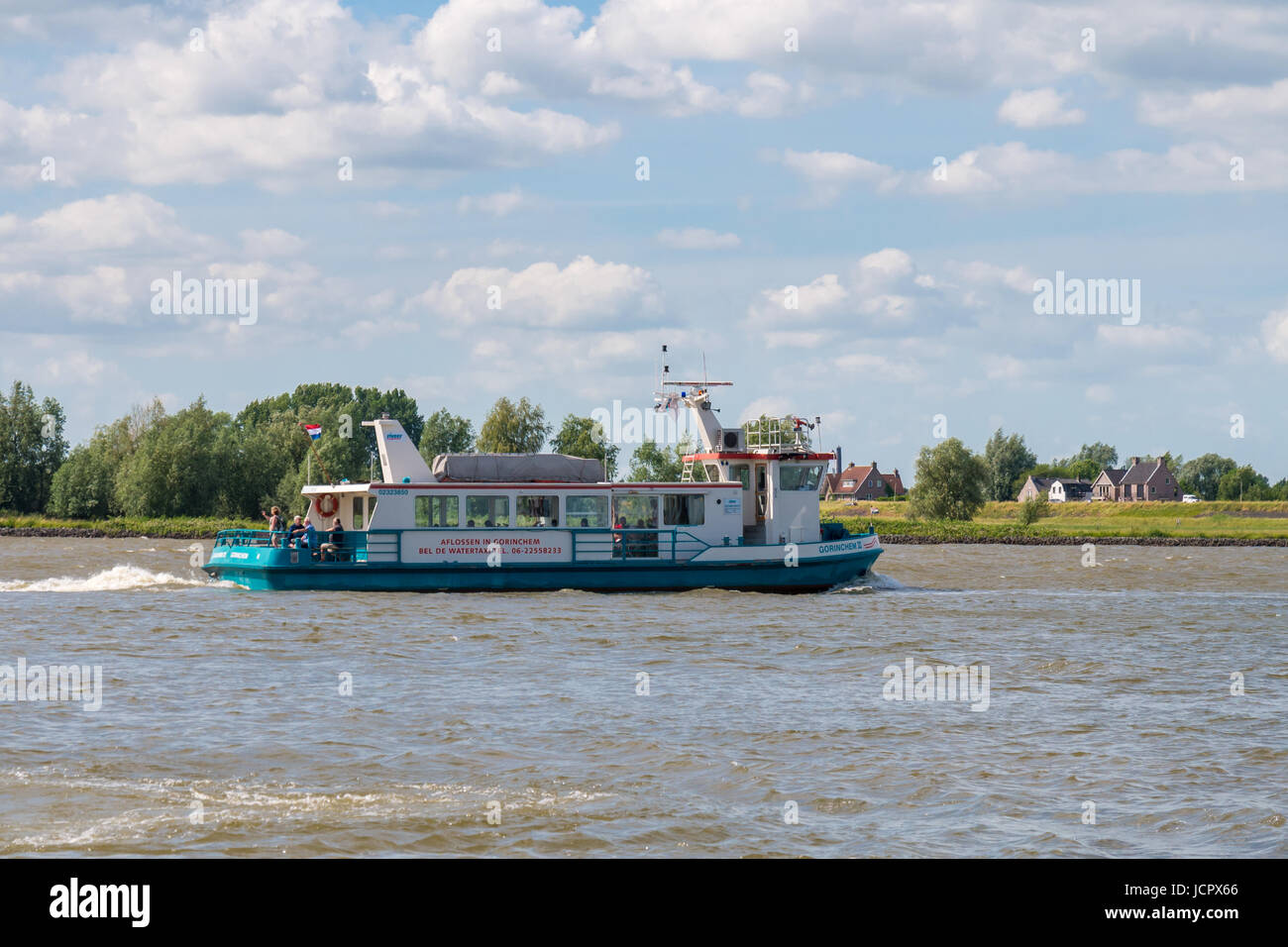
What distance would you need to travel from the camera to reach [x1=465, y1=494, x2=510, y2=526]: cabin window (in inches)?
1318

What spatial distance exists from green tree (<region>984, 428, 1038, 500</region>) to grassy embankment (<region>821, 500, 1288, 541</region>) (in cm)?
5302

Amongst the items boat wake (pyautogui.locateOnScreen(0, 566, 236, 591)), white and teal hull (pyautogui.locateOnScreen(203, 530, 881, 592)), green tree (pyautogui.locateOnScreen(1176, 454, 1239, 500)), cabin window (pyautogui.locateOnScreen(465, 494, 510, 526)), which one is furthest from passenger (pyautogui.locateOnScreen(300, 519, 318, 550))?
green tree (pyautogui.locateOnScreen(1176, 454, 1239, 500))

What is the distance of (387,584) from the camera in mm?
32781

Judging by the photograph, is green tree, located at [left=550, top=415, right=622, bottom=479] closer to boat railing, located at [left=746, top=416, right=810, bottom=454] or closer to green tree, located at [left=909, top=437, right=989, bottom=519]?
green tree, located at [left=909, top=437, right=989, bottom=519]

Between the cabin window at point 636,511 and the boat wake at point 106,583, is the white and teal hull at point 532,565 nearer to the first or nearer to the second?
the cabin window at point 636,511

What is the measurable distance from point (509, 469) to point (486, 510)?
5.29 feet

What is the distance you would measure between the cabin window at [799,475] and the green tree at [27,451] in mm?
80310

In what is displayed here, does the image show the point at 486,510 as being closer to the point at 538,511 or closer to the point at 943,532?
the point at 538,511

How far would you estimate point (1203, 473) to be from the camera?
18875 centimetres

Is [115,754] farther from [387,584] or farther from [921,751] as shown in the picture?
[387,584]

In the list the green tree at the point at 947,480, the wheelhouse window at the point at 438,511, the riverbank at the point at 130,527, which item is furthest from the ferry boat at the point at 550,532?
the green tree at the point at 947,480

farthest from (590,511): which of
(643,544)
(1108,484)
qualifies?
(1108,484)

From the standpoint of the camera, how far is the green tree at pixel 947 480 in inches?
3780
